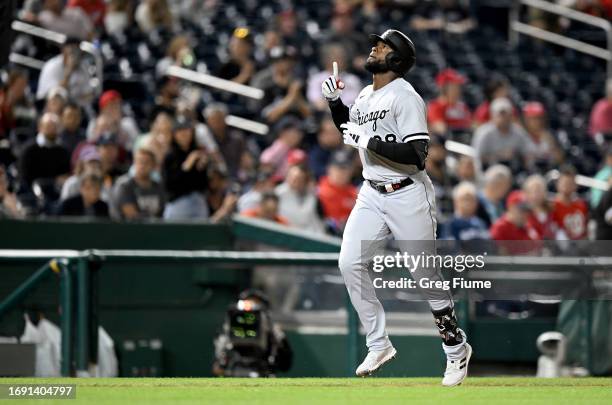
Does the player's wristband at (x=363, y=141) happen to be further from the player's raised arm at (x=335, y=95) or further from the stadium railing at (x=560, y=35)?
the stadium railing at (x=560, y=35)

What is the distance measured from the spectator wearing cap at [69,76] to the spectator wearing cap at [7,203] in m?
2.16

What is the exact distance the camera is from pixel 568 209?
13.3 meters

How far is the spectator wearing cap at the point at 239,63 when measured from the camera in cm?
1527

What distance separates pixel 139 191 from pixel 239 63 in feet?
12.1

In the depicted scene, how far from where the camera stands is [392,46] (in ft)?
24.8

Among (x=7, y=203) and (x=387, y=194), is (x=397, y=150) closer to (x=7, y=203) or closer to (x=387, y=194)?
(x=387, y=194)

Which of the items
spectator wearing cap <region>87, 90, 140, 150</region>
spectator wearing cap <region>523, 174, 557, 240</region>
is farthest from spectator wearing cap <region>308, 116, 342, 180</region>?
spectator wearing cap <region>523, 174, 557, 240</region>

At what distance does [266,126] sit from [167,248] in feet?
9.56

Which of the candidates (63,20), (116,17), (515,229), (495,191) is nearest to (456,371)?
(515,229)

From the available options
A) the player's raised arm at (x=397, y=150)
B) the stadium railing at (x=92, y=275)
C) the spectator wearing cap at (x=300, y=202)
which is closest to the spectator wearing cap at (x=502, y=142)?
the spectator wearing cap at (x=300, y=202)

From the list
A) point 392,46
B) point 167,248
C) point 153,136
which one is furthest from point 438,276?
point 153,136

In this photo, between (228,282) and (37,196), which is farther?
(37,196)

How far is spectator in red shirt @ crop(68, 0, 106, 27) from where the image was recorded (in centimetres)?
1523

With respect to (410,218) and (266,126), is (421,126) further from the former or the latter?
(266,126)
